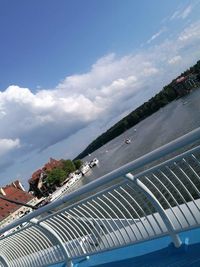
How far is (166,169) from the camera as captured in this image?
4.73 meters

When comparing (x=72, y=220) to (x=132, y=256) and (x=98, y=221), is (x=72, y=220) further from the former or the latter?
(x=132, y=256)

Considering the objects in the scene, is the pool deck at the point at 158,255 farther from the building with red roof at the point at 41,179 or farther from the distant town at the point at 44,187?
the building with red roof at the point at 41,179

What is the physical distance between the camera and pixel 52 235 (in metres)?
6.53

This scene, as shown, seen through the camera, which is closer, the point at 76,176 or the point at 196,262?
the point at 196,262

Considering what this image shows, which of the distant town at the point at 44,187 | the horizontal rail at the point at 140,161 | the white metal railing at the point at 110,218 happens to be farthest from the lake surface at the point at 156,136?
the horizontal rail at the point at 140,161

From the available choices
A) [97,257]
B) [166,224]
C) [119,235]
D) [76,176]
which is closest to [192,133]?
[166,224]

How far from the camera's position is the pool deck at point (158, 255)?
518 cm

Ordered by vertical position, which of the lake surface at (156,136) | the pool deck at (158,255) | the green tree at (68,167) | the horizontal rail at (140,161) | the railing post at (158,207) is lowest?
the lake surface at (156,136)

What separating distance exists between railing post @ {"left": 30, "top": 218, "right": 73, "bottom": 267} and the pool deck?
0.33m

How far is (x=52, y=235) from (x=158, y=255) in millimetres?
1732

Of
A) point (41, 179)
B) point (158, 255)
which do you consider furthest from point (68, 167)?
point (158, 255)

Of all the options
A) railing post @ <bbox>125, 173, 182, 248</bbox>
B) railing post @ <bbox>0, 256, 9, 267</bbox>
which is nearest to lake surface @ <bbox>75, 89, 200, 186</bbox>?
railing post @ <bbox>0, 256, 9, 267</bbox>

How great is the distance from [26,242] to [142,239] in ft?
8.92

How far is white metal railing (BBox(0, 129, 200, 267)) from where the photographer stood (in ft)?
15.2
